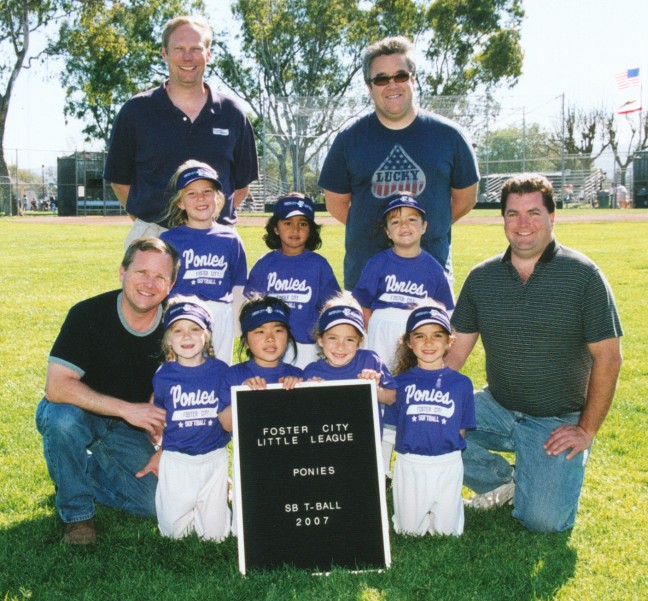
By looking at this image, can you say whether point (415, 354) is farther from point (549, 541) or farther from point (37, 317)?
point (37, 317)

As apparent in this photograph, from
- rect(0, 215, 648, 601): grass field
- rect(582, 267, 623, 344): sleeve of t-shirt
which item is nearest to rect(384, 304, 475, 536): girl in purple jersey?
rect(0, 215, 648, 601): grass field

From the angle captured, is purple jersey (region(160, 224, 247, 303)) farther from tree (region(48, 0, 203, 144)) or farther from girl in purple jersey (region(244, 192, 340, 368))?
tree (region(48, 0, 203, 144))

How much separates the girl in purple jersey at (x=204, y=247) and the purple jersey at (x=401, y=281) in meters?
0.79

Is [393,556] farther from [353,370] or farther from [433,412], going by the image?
[353,370]

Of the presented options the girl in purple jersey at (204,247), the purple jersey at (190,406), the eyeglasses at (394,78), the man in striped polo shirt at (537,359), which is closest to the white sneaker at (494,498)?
the man in striped polo shirt at (537,359)

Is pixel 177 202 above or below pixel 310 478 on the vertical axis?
above

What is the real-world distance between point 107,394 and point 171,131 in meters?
1.84

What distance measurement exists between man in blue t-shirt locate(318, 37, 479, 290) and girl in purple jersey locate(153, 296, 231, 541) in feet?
4.93

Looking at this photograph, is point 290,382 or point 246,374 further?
point 246,374

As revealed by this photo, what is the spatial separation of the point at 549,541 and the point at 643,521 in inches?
22.6

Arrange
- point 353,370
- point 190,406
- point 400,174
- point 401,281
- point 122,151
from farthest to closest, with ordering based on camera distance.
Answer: point 122,151
point 400,174
point 401,281
point 353,370
point 190,406

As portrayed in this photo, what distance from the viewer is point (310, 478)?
364 centimetres

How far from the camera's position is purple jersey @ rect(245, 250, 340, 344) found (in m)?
4.75

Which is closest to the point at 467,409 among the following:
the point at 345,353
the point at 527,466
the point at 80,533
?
the point at 527,466
